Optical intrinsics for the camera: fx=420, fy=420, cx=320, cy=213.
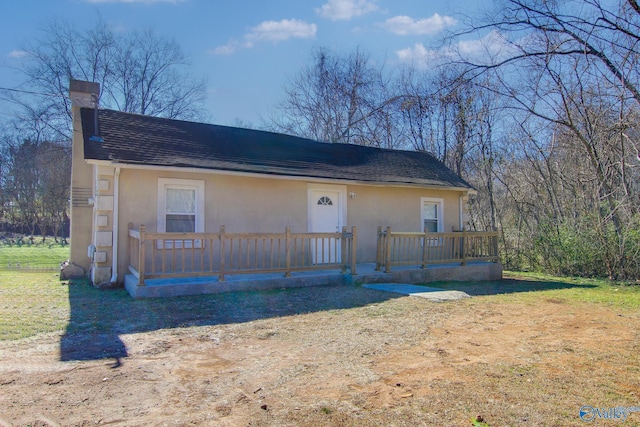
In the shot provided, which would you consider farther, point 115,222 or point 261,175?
point 261,175

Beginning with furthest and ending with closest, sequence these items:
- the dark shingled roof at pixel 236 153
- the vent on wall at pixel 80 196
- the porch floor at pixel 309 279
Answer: the vent on wall at pixel 80 196
the dark shingled roof at pixel 236 153
the porch floor at pixel 309 279

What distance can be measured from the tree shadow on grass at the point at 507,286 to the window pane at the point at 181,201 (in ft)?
18.4

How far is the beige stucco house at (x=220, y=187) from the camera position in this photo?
8391 millimetres

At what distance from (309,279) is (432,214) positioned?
5.48m

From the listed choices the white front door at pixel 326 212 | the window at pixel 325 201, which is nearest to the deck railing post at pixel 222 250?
the white front door at pixel 326 212

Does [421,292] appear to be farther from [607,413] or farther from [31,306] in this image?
[31,306]

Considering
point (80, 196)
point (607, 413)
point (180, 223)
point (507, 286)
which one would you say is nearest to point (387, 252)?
point (507, 286)

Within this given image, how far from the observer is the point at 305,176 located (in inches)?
389

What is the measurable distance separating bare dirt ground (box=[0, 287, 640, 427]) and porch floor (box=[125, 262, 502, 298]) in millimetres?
2058

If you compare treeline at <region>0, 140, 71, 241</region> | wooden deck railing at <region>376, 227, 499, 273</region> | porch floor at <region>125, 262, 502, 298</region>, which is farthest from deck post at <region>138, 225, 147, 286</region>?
treeline at <region>0, 140, 71, 241</region>

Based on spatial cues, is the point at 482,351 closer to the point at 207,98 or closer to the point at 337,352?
the point at 337,352

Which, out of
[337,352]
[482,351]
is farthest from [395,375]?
[482,351]

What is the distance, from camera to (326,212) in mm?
10750

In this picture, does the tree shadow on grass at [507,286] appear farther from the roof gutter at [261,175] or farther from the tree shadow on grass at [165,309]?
the roof gutter at [261,175]
